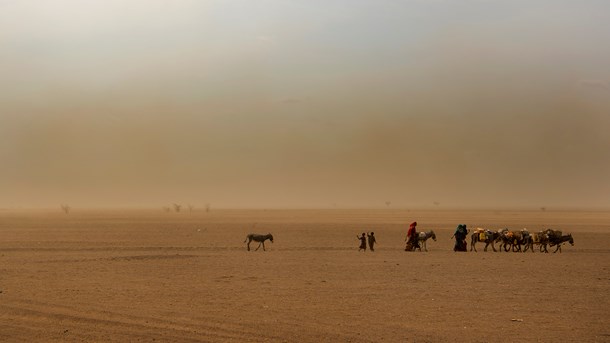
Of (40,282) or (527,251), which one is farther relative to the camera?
(527,251)

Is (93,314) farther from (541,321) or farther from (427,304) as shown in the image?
(541,321)

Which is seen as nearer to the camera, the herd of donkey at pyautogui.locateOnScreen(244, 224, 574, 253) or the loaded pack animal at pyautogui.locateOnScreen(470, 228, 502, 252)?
the herd of donkey at pyautogui.locateOnScreen(244, 224, 574, 253)

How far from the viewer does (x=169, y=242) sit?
138 ft

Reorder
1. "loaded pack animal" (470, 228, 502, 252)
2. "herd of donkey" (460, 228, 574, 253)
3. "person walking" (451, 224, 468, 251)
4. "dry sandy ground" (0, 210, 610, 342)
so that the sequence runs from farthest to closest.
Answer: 1. "loaded pack animal" (470, 228, 502, 252)
2. "person walking" (451, 224, 468, 251)
3. "herd of donkey" (460, 228, 574, 253)
4. "dry sandy ground" (0, 210, 610, 342)

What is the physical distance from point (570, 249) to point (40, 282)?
80.9 ft

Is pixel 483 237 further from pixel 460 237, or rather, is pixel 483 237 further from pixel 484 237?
pixel 460 237

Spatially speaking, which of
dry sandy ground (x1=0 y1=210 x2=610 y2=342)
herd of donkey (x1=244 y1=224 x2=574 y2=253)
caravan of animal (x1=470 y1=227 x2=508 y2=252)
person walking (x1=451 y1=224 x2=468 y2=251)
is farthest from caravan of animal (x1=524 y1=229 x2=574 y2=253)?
person walking (x1=451 y1=224 x2=468 y2=251)

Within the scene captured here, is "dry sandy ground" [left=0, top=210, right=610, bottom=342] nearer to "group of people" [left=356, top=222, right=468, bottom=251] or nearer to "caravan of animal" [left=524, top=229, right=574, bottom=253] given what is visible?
"caravan of animal" [left=524, top=229, right=574, bottom=253]

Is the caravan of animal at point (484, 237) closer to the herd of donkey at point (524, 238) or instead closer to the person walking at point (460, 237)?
the herd of donkey at point (524, 238)

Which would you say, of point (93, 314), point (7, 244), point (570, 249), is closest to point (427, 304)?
point (93, 314)

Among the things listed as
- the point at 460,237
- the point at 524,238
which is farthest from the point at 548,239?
the point at 460,237

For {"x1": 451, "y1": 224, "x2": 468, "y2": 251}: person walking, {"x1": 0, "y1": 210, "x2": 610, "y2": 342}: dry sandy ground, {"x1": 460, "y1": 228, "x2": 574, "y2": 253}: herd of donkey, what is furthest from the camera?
{"x1": 451, "y1": 224, "x2": 468, "y2": 251}: person walking

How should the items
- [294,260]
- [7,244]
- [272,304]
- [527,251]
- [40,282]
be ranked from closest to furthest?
[272,304] < [40,282] < [294,260] < [527,251] < [7,244]

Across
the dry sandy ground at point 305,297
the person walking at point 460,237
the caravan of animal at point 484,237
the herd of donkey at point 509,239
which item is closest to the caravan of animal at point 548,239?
the herd of donkey at point 509,239
